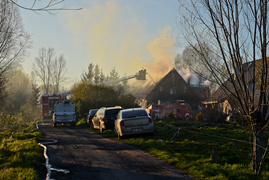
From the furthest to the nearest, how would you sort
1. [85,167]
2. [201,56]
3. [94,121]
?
[94,121] < [85,167] < [201,56]

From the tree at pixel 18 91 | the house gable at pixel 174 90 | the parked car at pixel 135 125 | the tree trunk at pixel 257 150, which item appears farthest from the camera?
the tree at pixel 18 91

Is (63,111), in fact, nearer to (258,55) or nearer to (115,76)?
(258,55)

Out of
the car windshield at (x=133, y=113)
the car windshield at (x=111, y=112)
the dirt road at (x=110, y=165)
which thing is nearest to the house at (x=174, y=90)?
the car windshield at (x=111, y=112)

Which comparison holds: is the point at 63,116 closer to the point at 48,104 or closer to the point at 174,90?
the point at 48,104

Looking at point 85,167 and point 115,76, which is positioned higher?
A: point 115,76

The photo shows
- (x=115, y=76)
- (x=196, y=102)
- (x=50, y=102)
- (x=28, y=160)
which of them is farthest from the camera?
(x=115, y=76)

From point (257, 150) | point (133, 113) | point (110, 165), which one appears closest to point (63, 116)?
point (133, 113)

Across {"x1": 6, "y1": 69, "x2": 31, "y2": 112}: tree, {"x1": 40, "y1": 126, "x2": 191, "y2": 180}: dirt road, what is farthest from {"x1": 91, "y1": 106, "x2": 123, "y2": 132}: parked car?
{"x1": 6, "y1": 69, "x2": 31, "y2": 112}: tree

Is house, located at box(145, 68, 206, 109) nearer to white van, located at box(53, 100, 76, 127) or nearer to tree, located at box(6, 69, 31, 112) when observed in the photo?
tree, located at box(6, 69, 31, 112)

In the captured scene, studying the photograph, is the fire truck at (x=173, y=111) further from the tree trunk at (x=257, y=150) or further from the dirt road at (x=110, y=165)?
the tree trunk at (x=257, y=150)

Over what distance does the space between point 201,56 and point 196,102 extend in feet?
193

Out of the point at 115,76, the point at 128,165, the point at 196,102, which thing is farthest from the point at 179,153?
the point at 115,76

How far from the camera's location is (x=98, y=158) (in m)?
11.5

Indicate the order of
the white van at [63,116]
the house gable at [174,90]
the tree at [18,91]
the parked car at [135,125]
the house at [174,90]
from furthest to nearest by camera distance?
the tree at [18,91], the house gable at [174,90], the house at [174,90], the white van at [63,116], the parked car at [135,125]
